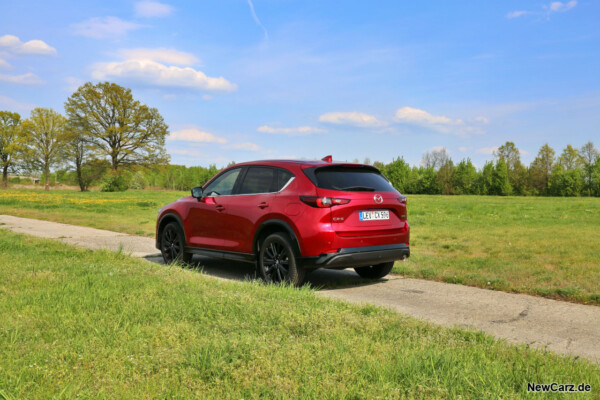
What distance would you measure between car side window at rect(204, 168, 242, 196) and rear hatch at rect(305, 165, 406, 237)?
1.64 meters

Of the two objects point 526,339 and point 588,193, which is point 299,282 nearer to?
point 526,339

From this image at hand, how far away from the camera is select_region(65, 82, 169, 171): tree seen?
187ft

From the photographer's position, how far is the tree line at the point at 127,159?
188ft

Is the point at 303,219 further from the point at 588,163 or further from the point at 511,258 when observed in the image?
the point at 588,163

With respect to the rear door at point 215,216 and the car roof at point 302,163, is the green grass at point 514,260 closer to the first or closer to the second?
the car roof at point 302,163

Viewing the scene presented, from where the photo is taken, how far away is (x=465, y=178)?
7075 cm

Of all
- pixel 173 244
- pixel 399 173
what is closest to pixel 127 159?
pixel 399 173

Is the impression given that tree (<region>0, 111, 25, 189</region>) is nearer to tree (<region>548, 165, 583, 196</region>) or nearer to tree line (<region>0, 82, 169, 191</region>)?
tree line (<region>0, 82, 169, 191</region>)

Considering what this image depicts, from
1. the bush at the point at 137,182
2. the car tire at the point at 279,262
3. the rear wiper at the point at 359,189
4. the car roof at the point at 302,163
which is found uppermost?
the bush at the point at 137,182

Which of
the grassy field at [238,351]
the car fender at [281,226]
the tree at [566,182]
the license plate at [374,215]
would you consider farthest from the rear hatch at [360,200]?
the tree at [566,182]

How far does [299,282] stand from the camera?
20.5ft

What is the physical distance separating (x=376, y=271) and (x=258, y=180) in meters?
2.30

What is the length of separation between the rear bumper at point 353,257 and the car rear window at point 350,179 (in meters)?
0.81

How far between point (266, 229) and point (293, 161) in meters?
1.04
